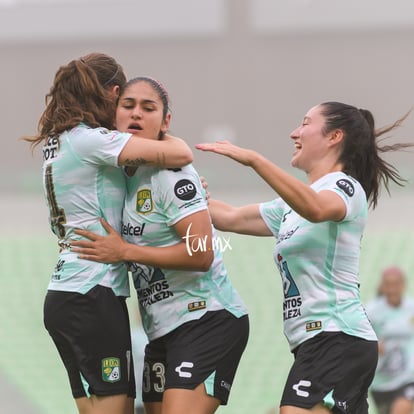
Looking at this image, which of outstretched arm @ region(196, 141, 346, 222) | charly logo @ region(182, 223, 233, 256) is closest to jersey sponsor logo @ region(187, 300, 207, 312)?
charly logo @ region(182, 223, 233, 256)

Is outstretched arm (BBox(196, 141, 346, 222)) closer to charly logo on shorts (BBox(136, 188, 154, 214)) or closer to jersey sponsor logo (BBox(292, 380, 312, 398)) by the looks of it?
Answer: charly logo on shorts (BBox(136, 188, 154, 214))

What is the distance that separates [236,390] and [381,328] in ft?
7.30

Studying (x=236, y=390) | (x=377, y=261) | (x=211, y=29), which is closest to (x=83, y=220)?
(x=236, y=390)

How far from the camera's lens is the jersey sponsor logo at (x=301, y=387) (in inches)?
169

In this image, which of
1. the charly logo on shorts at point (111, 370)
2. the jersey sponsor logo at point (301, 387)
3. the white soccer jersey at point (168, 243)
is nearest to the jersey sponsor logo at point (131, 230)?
the white soccer jersey at point (168, 243)

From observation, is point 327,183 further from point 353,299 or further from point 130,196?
point 130,196

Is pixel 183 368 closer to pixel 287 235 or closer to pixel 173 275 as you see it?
pixel 173 275

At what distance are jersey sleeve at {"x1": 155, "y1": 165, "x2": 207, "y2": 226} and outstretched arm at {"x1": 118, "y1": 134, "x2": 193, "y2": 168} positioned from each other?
0.07 metres

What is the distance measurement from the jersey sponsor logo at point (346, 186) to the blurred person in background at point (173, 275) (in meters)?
0.59

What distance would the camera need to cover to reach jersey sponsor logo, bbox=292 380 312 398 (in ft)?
14.1

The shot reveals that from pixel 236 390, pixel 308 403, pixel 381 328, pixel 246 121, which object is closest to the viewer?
pixel 308 403

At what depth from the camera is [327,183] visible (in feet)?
14.5

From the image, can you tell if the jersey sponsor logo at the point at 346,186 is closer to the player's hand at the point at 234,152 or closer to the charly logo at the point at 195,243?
the player's hand at the point at 234,152

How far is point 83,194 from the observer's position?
14.1 ft
